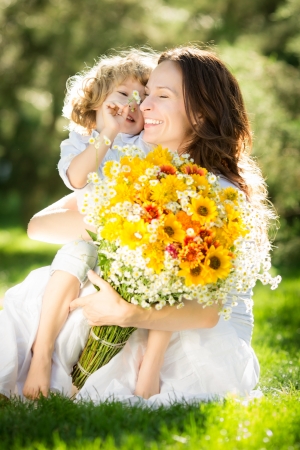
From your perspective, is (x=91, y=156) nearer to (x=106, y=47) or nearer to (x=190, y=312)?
(x=190, y=312)

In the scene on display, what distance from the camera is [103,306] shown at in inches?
130

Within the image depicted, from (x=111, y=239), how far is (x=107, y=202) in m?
0.18

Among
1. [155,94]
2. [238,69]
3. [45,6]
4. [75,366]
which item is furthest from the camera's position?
[45,6]

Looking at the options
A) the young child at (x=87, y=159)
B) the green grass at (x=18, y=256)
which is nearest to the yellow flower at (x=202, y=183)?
the young child at (x=87, y=159)

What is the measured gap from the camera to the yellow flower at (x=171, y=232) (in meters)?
3.00

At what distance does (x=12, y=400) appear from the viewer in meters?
3.27

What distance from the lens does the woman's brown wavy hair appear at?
13.0ft

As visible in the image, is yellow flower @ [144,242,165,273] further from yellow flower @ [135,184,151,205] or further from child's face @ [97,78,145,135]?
child's face @ [97,78,145,135]

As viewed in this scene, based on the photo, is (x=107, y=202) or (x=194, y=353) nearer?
(x=107, y=202)

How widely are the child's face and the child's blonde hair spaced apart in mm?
30

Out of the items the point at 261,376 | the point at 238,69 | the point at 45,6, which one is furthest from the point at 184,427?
the point at 45,6

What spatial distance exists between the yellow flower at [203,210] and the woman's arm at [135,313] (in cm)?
54

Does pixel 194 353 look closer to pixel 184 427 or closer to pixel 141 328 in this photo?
pixel 141 328

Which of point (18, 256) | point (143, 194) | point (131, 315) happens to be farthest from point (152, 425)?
point (18, 256)
